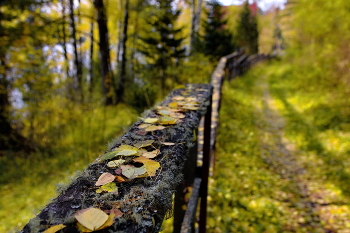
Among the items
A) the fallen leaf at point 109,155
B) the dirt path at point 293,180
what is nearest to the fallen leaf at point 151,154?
the fallen leaf at point 109,155

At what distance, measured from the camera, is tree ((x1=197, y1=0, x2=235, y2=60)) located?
40.3 ft

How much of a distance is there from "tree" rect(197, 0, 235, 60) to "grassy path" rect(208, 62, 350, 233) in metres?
6.56

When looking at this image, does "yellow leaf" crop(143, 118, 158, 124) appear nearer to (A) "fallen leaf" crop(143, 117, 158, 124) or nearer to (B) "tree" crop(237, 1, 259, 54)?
(A) "fallen leaf" crop(143, 117, 158, 124)

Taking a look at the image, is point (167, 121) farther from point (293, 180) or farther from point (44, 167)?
point (44, 167)

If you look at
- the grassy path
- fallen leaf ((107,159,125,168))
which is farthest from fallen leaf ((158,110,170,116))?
the grassy path

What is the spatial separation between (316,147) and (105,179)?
538cm

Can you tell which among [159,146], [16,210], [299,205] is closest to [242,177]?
[299,205]

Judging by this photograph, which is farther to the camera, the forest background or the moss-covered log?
the forest background

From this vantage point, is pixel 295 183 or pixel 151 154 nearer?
pixel 151 154

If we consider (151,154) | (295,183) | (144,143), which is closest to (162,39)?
(295,183)

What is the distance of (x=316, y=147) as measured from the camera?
5059mm

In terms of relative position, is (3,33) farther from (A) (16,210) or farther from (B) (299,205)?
(B) (299,205)

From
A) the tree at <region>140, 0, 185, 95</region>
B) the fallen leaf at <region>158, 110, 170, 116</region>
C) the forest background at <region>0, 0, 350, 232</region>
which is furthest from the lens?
the tree at <region>140, 0, 185, 95</region>

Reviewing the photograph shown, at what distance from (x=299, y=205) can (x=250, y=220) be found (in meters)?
0.87
